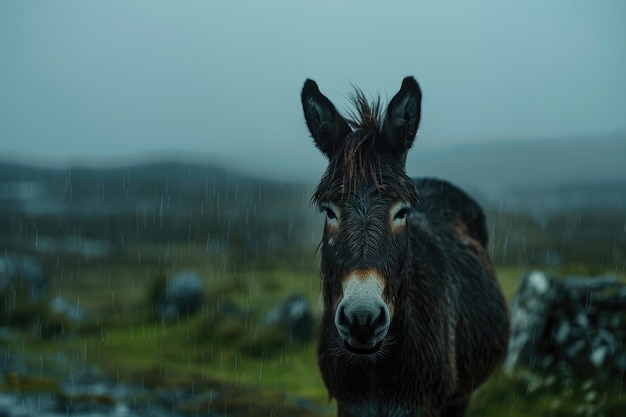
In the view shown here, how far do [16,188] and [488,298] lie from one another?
295 inches

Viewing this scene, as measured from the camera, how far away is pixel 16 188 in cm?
905

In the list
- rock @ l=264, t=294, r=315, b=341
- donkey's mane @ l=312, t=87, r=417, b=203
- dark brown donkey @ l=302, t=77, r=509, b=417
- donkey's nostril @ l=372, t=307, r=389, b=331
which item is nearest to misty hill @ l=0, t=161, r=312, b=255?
rock @ l=264, t=294, r=315, b=341

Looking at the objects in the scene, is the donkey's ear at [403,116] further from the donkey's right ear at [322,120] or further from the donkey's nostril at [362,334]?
the donkey's nostril at [362,334]

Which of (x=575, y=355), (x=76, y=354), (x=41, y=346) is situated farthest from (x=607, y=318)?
(x=41, y=346)

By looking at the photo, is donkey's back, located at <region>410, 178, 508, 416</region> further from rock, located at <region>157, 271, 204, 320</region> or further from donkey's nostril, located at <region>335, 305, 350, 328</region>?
rock, located at <region>157, 271, 204, 320</region>

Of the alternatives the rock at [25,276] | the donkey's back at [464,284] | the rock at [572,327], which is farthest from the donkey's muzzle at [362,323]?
the rock at [25,276]

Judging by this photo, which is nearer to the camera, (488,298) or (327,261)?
(327,261)

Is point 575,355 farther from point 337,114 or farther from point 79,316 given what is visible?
point 79,316

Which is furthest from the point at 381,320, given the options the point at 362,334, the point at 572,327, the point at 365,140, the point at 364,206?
the point at 572,327

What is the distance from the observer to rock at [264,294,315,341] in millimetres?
8383

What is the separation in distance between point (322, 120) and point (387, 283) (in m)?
1.13

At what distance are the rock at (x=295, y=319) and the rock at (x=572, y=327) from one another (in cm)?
282

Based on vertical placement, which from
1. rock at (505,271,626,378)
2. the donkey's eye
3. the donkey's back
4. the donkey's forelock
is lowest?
rock at (505,271,626,378)

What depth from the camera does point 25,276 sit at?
8.69 meters
